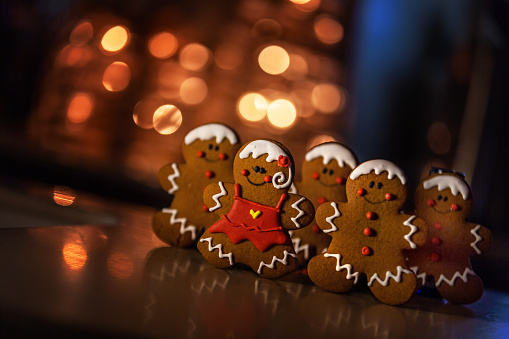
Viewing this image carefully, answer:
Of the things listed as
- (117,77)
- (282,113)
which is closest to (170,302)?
(282,113)

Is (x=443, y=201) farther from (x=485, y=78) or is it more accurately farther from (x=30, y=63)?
(x=30, y=63)

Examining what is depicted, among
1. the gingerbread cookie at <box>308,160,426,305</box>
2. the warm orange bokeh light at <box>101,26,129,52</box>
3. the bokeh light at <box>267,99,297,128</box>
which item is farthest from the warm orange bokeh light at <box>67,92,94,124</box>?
the gingerbread cookie at <box>308,160,426,305</box>

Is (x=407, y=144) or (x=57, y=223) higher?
(x=407, y=144)

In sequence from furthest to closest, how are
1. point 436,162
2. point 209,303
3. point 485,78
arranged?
1. point 436,162
2. point 485,78
3. point 209,303

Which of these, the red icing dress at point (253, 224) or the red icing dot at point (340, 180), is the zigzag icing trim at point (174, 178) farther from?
the red icing dot at point (340, 180)

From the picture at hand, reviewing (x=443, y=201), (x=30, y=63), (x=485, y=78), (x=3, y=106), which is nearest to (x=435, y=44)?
(x=485, y=78)

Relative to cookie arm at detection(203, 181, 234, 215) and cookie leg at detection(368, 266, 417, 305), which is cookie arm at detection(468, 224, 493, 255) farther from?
cookie arm at detection(203, 181, 234, 215)

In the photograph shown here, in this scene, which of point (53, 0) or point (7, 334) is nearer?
point (7, 334)
